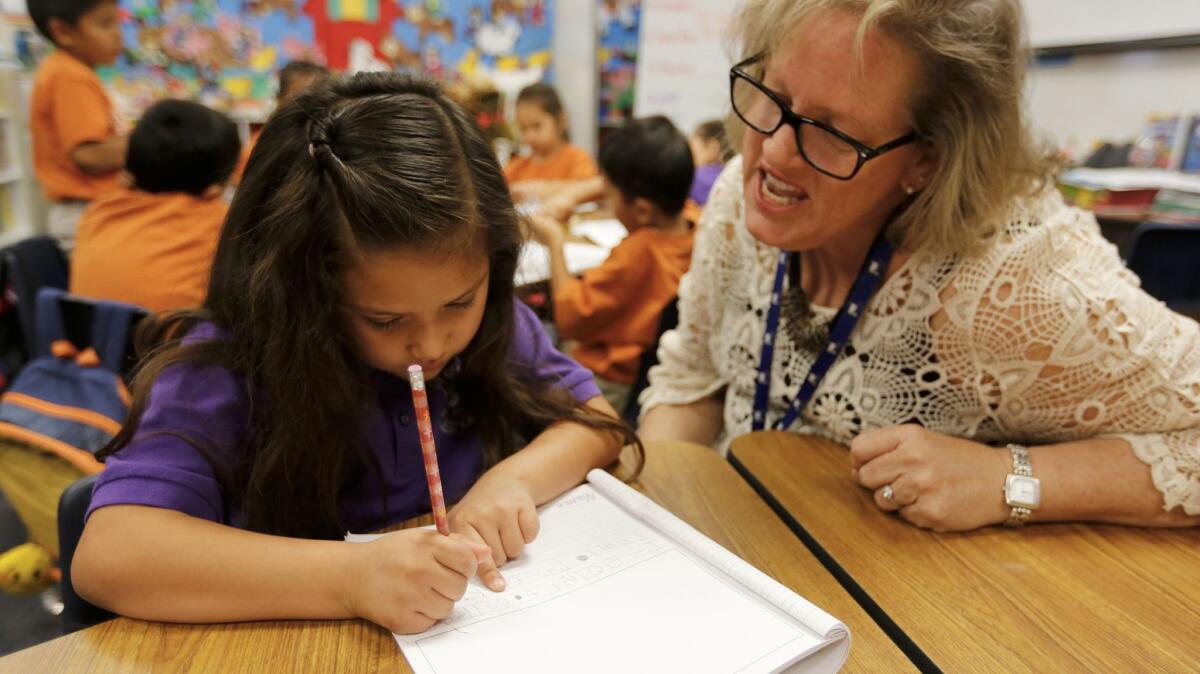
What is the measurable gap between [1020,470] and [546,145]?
3.30 metres

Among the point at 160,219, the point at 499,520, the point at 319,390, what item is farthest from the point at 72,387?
the point at 499,520

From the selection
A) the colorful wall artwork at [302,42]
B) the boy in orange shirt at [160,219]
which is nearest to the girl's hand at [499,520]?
the boy in orange shirt at [160,219]

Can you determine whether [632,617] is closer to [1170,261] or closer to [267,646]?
[267,646]

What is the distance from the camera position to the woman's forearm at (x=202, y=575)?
690 mm

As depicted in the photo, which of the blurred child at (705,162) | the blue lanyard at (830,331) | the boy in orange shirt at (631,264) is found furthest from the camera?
the blurred child at (705,162)

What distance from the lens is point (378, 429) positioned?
999mm

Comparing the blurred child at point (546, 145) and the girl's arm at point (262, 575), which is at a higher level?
the blurred child at point (546, 145)

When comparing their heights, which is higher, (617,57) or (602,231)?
(617,57)

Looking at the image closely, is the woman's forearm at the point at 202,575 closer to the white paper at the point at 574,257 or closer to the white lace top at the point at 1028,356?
the white lace top at the point at 1028,356

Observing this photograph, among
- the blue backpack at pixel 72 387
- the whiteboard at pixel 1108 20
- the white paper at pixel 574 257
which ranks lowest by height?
the blue backpack at pixel 72 387

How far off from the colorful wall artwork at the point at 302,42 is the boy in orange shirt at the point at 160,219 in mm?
1524

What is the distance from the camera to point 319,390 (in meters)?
0.88

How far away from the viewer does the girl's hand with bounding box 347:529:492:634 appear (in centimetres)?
66

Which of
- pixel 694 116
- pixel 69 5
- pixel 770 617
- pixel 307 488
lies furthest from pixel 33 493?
pixel 694 116
